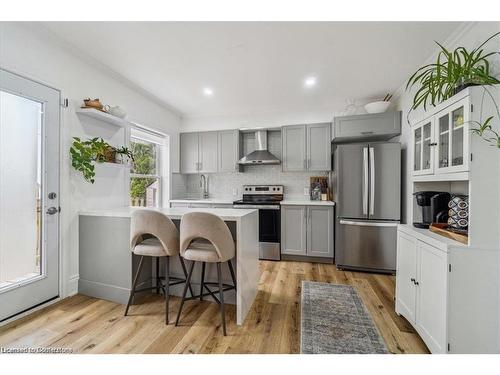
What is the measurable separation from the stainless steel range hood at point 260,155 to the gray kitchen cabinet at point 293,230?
34.7 inches

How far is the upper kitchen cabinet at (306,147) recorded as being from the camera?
12.2ft

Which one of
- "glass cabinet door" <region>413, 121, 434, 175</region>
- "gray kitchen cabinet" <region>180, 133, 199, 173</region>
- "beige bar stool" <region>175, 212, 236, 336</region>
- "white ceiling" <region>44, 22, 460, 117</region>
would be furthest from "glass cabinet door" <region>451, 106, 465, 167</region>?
"gray kitchen cabinet" <region>180, 133, 199, 173</region>

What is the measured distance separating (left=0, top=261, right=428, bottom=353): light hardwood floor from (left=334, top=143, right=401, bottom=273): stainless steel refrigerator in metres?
0.69

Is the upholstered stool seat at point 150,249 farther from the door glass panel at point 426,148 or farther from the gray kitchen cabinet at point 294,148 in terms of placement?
Result: the gray kitchen cabinet at point 294,148

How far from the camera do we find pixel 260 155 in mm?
3939

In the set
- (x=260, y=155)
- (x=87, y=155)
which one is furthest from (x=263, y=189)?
(x=87, y=155)

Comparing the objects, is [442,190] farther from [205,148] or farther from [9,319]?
[9,319]

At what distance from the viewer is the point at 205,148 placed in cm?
431

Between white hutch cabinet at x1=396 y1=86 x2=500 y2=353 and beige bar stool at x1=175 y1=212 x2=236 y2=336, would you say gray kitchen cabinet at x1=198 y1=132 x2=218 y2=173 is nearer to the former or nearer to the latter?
beige bar stool at x1=175 y1=212 x2=236 y2=336

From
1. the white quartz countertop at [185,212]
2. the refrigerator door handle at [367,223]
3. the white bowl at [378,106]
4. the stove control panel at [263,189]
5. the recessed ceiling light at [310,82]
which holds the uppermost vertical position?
the recessed ceiling light at [310,82]

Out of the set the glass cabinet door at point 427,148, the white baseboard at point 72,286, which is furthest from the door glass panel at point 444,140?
the white baseboard at point 72,286

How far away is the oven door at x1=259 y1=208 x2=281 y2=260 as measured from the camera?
3615 mm
